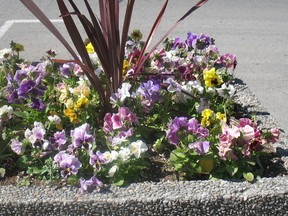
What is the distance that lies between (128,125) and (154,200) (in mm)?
586

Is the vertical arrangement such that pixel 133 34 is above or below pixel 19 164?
above

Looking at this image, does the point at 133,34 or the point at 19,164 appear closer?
the point at 19,164

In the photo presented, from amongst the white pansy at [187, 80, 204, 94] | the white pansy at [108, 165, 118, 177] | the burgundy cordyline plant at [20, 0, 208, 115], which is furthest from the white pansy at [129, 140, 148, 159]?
the white pansy at [187, 80, 204, 94]

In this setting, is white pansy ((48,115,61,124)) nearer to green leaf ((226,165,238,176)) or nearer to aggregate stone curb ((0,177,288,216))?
aggregate stone curb ((0,177,288,216))

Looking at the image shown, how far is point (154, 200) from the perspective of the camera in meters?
2.72

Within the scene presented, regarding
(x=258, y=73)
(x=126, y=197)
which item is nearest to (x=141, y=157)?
(x=126, y=197)

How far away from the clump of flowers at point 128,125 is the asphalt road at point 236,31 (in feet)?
3.86

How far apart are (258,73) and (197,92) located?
6.98 ft

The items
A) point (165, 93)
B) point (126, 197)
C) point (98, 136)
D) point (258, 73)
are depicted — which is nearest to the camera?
point (126, 197)

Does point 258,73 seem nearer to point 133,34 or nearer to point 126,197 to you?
point 133,34

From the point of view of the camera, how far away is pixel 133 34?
427cm

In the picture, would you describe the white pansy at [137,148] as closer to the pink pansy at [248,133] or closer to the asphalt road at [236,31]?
the pink pansy at [248,133]

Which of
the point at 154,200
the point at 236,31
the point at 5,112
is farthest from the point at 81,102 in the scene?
the point at 236,31

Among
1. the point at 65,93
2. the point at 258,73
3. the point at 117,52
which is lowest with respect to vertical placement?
the point at 258,73
